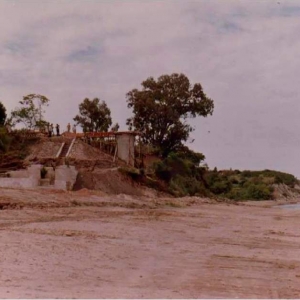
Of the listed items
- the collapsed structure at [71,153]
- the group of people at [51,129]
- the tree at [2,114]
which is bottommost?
the collapsed structure at [71,153]

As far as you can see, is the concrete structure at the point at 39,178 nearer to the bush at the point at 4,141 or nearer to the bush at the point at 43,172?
the bush at the point at 43,172

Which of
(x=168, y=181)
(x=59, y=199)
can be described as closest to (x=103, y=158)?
(x=168, y=181)

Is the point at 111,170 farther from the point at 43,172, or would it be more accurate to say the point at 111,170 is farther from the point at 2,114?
the point at 2,114

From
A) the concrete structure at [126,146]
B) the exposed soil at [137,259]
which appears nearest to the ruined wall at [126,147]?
the concrete structure at [126,146]

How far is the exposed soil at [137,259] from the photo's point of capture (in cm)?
763

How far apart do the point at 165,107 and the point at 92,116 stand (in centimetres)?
1244

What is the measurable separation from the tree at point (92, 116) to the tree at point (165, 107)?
29.4ft

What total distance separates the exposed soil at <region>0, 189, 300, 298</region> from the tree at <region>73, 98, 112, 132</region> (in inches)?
1609

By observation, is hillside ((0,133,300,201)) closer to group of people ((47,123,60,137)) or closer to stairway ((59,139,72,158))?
stairway ((59,139,72,158))

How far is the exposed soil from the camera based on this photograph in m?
7.63

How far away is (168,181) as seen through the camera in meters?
45.7

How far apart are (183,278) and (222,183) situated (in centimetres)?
4889

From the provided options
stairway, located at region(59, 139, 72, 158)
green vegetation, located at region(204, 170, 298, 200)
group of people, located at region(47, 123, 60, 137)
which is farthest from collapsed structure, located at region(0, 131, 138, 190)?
green vegetation, located at region(204, 170, 298, 200)

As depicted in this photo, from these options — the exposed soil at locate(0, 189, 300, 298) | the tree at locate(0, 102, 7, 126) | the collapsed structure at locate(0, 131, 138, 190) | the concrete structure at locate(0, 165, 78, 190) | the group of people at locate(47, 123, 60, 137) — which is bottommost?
the exposed soil at locate(0, 189, 300, 298)
